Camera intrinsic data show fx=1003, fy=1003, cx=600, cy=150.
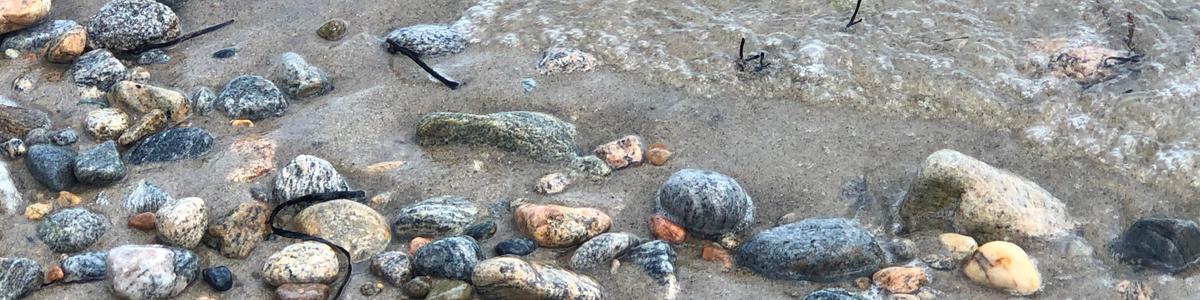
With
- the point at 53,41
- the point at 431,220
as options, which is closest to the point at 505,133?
the point at 431,220

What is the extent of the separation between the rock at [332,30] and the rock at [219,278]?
6.10 feet

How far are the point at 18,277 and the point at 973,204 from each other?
113 inches

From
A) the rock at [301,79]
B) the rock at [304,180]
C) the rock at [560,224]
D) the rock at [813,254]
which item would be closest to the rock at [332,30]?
the rock at [301,79]

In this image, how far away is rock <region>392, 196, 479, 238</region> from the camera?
3.20m

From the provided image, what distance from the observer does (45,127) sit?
12.3ft

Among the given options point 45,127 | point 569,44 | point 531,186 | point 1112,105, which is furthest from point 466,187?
point 1112,105

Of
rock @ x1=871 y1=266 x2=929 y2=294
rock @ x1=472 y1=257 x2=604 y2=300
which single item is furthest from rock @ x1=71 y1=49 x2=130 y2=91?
rock @ x1=871 y1=266 x2=929 y2=294

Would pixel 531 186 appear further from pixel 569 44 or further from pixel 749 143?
pixel 569 44

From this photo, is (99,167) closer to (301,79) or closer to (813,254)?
(301,79)

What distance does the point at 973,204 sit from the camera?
10.5 feet

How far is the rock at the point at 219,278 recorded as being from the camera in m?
2.93

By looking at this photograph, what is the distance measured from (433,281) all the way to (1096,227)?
2.19m

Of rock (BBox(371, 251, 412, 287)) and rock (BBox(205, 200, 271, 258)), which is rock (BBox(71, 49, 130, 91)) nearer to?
rock (BBox(205, 200, 271, 258))

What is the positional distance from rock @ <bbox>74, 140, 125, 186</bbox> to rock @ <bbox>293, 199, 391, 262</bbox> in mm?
719
